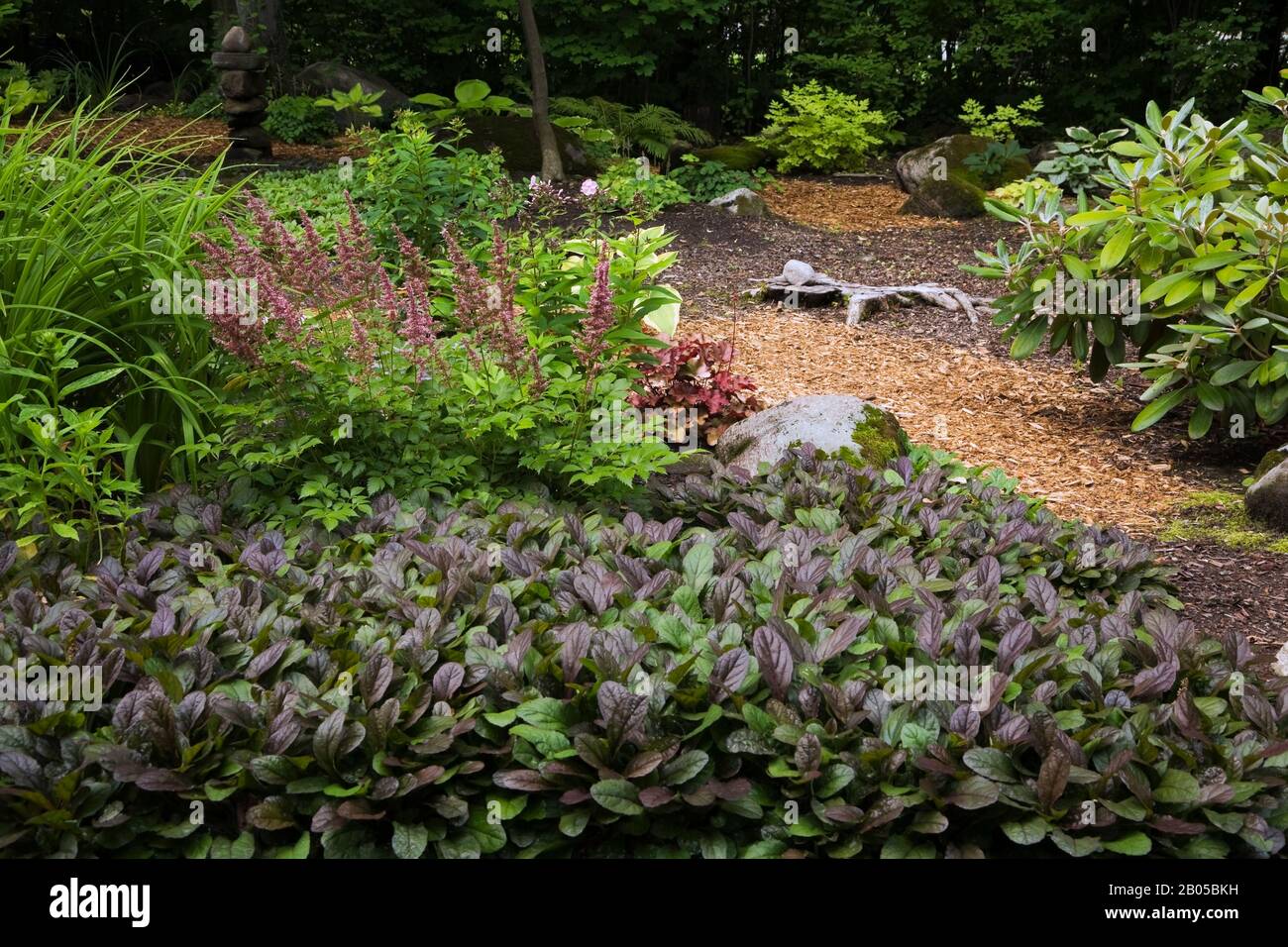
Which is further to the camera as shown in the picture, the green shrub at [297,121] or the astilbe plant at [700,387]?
the green shrub at [297,121]

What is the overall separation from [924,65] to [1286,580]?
1205 centimetres

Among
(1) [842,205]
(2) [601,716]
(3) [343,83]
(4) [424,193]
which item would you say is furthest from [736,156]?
(2) [601,716]

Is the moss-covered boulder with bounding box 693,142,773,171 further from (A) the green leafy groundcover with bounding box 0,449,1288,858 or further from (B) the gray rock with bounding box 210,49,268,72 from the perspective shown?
(A) the green leafy groundcover with bounding box 0,449,1288,858

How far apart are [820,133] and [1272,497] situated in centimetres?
892

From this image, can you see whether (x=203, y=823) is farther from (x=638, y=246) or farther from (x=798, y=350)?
(x=798, y=350)

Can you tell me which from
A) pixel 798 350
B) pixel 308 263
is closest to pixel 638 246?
pixel 308 263

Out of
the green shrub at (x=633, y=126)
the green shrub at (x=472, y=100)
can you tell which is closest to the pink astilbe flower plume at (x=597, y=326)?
the green shrub at (x=472, y=100)

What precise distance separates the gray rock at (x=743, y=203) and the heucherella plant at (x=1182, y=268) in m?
4.96

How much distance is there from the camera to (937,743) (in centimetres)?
215

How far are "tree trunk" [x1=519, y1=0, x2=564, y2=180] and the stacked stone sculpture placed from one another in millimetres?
2701

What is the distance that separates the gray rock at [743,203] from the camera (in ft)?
34.6

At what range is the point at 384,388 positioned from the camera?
3188 millimetres

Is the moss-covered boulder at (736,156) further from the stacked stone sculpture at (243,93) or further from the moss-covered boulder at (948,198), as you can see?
the stacked stone sculpture at (243,93)

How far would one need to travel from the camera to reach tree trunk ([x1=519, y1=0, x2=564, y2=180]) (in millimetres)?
10766
